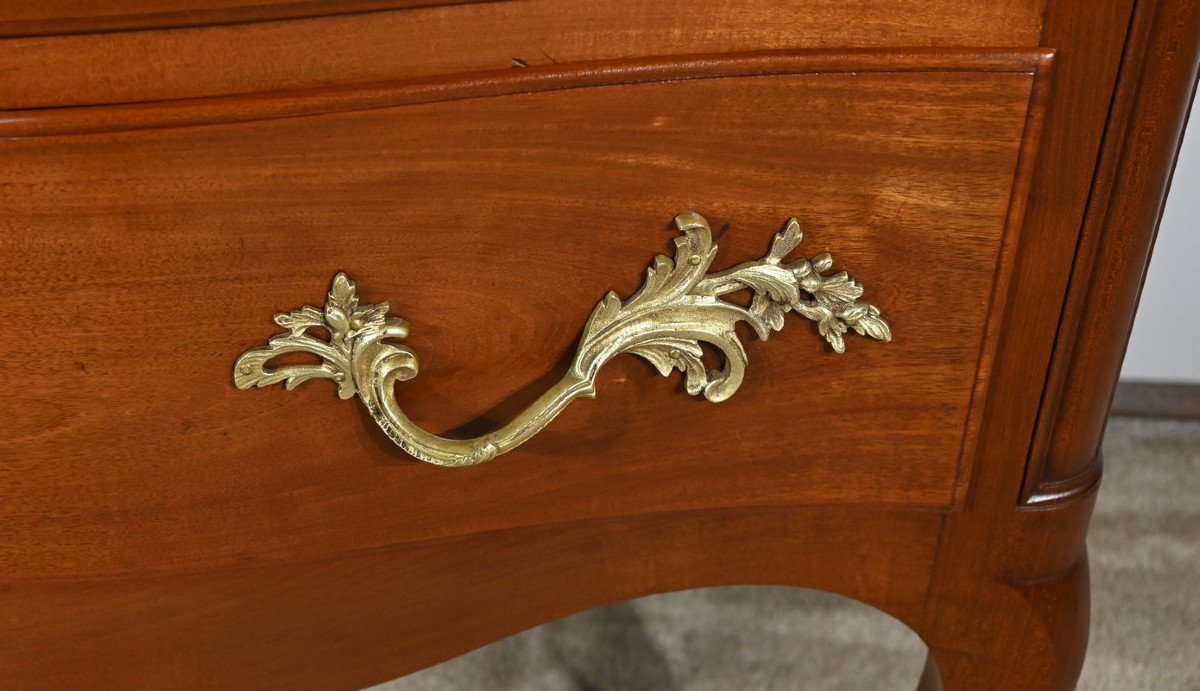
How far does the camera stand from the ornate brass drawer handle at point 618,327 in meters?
0.37

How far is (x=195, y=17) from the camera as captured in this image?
1.03 ft

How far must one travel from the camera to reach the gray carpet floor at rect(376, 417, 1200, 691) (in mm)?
876

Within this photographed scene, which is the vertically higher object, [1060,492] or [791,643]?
[1060,492]

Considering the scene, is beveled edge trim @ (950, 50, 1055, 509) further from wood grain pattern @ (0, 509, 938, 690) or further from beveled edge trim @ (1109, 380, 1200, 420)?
beveled edge trim @ (1109, 380, 1200, 420)

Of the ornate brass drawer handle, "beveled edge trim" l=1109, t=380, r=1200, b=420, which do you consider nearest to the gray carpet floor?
"beveled edge trim" l=1109, t=380, r=1200, b=420

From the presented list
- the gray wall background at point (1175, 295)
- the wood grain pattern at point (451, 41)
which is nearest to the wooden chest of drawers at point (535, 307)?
the wood grain pattern at point (451, 41)

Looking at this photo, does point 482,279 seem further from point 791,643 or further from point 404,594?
point 791,643

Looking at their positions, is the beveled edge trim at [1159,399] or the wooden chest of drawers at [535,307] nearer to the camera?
the wooden chest of drawers at [535,307]

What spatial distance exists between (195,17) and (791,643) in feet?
2.36

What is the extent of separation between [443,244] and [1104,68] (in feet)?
0.67

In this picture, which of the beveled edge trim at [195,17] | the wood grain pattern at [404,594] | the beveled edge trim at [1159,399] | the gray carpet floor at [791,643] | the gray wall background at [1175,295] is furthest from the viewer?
the beveled edge trim at [1159,399]

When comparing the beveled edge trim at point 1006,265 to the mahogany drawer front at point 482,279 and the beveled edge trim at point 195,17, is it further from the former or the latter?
the beveled edge trim at point 195,17

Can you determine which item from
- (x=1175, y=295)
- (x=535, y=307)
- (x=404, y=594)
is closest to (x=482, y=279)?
(x=535, y=307)

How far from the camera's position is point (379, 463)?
41 centimetres
